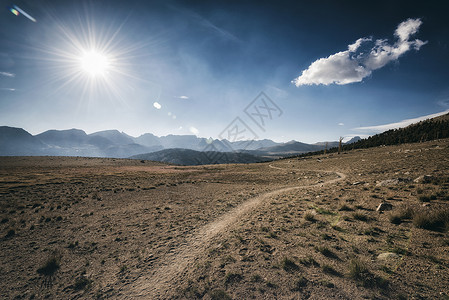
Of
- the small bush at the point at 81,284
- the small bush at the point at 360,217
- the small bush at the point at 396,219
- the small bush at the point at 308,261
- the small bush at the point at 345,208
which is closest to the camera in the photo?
the small bush at the point at 308,261

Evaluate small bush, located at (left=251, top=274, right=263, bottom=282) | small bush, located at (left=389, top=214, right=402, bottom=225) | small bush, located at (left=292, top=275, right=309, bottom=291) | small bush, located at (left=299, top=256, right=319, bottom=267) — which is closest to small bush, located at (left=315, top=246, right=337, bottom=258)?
small bush, located at (left=299, top=256, right=319, bottom=267)

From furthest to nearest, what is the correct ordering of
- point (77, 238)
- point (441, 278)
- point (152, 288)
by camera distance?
point (77, 238) < point (152, 288) < point (441, 278)

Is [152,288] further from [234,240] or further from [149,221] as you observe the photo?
[149,221]

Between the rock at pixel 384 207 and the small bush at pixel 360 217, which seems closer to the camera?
the small bush at pixel 360 217

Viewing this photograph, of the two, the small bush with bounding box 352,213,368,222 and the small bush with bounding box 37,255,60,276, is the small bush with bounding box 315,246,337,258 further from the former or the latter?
the small bush with bounding box 37,255,60,276

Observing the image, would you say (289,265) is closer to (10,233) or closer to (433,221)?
(433,221)

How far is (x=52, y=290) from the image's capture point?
637 centimetres

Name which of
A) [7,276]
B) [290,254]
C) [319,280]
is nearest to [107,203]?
[7,276]

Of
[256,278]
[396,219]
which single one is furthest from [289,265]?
[396,219]

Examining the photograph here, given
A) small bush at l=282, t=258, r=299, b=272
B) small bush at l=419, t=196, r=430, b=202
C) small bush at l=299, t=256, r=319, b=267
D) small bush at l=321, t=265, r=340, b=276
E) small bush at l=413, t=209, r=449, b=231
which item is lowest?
small bush at l=282, t=258, r=299, b=272

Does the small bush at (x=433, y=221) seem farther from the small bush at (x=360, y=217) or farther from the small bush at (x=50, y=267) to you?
the small bush at (x=50, y=267)

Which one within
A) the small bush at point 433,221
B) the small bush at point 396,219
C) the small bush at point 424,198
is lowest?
the small bush at point 396,219

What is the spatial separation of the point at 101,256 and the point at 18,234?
24.7 ft

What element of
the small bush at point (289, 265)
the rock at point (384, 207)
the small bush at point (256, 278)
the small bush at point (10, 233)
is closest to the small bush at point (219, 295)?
the small bush at point (256, 278)
